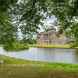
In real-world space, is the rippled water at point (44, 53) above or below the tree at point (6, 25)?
below

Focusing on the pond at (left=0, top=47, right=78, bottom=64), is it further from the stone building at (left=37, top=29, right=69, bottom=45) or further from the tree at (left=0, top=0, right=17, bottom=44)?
the tree at (left=0, top=0, right=17, bottom=44)

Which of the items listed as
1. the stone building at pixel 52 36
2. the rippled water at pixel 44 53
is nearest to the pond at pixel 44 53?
the rippled water at pixel 44 53

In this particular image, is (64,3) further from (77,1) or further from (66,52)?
(66,52)

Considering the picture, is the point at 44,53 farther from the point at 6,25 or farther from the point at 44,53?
the point at 6,25

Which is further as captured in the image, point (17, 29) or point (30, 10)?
point (17, 29)

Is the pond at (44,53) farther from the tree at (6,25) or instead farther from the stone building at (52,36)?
the tree at (6,25)

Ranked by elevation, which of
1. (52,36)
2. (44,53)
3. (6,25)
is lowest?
(44,53)

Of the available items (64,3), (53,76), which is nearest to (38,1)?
(64,3)

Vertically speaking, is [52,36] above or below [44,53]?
above

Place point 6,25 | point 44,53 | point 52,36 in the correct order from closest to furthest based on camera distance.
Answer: point 6,25 < point 52,36 < point 44,53

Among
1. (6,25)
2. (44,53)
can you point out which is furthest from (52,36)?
(44,53)

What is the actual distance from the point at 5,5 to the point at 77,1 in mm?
1857

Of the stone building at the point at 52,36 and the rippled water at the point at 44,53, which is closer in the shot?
the stone building at the point at 52,36

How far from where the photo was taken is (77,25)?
950 cm
